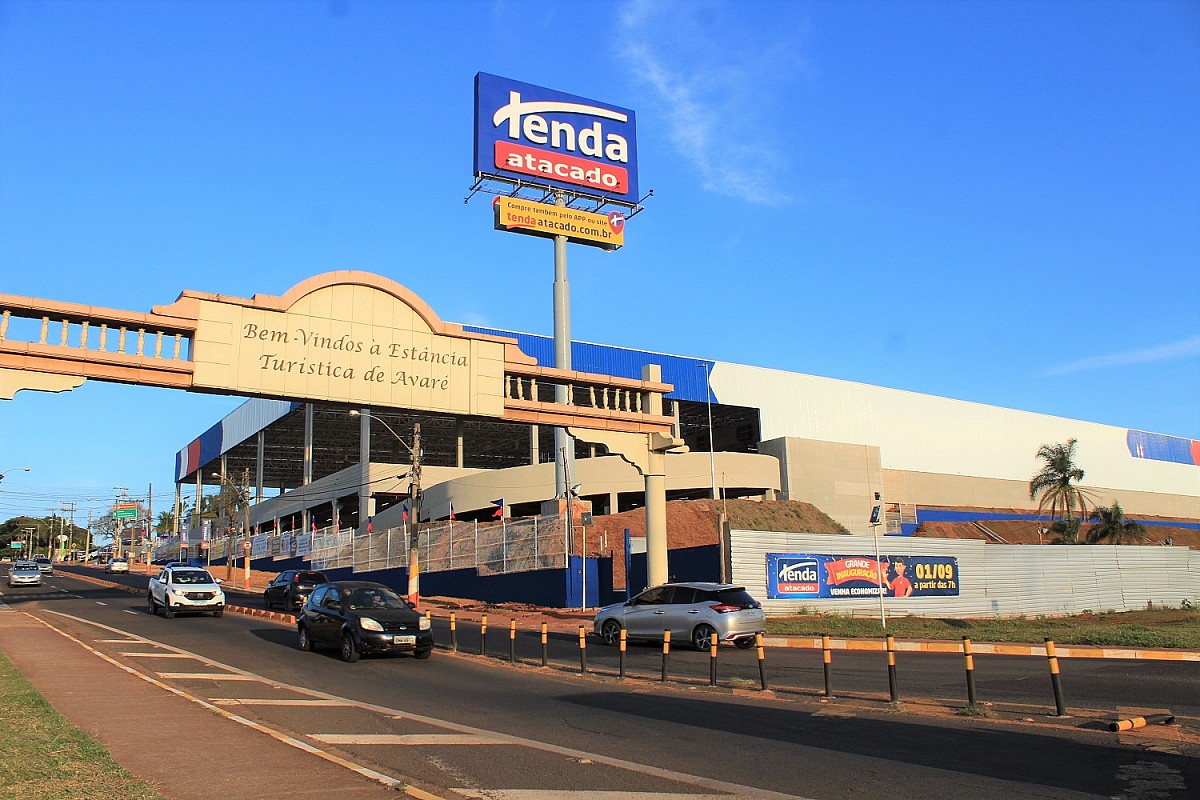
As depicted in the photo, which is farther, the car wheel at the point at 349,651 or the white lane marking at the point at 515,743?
the car wheel at the point at 349,651

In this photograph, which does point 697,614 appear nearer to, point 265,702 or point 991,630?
point 991,630

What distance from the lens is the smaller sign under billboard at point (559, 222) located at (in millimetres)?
45719

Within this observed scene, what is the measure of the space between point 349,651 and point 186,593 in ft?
43.4

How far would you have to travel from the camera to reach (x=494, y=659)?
63.8 ft

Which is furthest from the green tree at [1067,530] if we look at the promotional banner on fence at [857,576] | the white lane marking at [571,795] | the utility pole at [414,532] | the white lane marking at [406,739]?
the white lane marking at [571,795]

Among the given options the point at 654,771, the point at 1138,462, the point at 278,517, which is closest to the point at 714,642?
the point at 654,771

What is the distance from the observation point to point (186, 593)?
96.3 ft

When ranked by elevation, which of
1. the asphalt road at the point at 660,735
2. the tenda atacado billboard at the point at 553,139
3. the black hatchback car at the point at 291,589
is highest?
the tenda atacado billboard at the point at 553,139

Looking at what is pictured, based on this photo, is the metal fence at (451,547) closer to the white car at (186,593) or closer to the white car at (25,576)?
the white car at (186,593)

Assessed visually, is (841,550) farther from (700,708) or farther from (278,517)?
(278,517)

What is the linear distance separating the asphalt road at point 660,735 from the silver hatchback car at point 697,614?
2.47m

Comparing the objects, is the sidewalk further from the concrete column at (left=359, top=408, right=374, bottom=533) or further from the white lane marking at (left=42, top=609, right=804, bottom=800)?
the concrete column at (left=359, top=408, right=374, bottom=533)

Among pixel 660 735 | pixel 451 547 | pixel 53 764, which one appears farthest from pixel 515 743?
pixel 451 547

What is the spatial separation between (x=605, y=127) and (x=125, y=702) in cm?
3974
